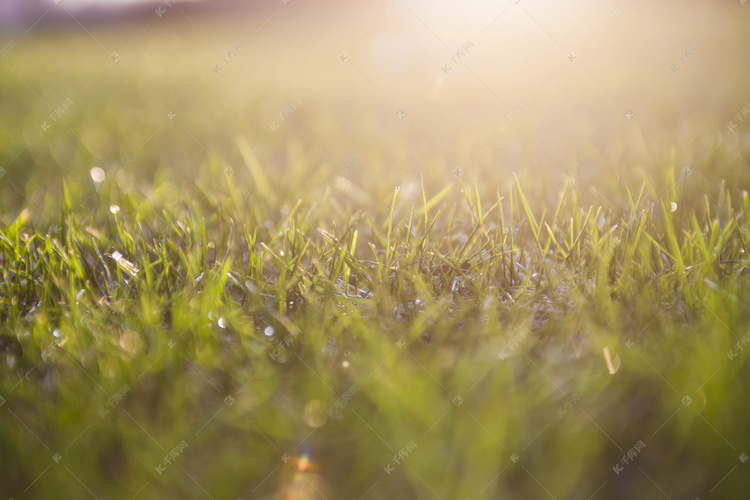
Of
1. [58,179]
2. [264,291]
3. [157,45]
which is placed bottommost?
[157,45]

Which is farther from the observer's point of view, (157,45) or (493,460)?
(157,45)

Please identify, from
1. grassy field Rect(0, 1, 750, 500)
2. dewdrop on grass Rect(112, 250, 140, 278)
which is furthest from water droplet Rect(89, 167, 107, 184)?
dewdrop on grass Rect(112, 250, 140, 278)

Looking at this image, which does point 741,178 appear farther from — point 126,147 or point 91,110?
point 91,110

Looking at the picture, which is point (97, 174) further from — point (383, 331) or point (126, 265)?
point (383, 331)

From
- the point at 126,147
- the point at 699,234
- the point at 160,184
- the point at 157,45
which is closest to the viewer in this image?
the point at 699,234

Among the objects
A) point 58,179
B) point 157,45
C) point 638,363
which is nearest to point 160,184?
point 58,179

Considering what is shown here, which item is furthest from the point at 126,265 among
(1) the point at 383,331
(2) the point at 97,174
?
(2) the point at 97,174

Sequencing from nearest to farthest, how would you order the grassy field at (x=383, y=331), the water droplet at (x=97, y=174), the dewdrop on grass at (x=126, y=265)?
1. the grassy field at (x=383, y=331)
2. the dewdrop on grass at (x=126, y=265)
3. the water droplet at (x=97, y=174)

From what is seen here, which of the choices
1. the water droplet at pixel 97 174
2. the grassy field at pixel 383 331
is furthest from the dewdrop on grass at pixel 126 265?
the water droplet at pixel 97 174

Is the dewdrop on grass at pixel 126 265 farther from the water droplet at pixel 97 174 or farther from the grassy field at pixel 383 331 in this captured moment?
the water droplet at pixel 97 174
